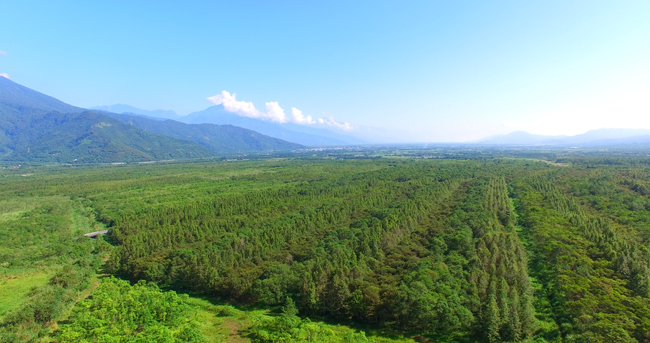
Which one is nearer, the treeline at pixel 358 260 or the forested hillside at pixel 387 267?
the forested hillside at pixel 387 267

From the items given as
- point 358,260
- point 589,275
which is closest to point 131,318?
point 358,260

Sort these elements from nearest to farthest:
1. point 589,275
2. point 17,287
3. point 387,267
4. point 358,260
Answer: point 589,275 → point 387,267 → point 17,287 → point 358,260

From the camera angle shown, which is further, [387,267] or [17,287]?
[17,287]

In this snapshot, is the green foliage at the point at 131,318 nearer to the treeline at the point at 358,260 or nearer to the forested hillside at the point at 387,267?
the forested hillside at the point at 387,267

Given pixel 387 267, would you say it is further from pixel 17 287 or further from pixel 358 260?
pixel 17 287

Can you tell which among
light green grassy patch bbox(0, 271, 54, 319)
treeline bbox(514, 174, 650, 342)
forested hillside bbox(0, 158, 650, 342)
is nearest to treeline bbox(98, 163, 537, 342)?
forested hillside bbox(0, 158, 650, 342)

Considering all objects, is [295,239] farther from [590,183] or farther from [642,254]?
[590,183]

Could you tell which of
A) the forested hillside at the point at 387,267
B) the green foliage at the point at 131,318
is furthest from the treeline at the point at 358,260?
the green foliage at the point at 131,318

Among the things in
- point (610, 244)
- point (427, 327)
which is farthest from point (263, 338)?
point (610, 244)
